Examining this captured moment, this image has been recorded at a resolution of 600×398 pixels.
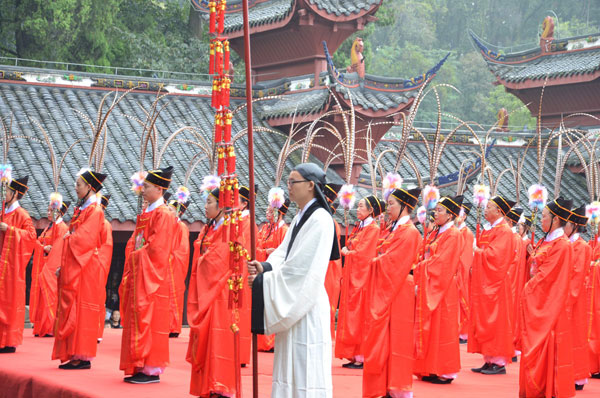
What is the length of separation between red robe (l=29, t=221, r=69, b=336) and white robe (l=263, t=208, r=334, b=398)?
635 cm

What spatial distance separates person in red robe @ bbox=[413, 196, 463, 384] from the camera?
7.97m

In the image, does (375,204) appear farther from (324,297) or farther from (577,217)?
(324,297)

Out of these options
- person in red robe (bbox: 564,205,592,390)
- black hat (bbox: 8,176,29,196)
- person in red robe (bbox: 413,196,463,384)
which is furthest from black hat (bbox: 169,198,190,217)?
person in red robe (bbox: 564,205,592,390)

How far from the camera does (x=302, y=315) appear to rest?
4.98 metres

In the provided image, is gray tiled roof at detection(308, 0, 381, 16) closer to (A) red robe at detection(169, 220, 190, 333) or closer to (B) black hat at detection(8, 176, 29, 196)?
(A) red robe at detection(169, 220, 190, 333)

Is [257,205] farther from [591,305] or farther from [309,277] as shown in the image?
[309,277]

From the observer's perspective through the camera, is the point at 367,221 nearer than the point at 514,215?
Yes

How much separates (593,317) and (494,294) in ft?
3.35

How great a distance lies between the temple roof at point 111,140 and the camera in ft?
41.9

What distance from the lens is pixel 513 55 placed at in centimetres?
1905

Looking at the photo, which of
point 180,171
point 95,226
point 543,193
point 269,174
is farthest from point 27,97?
point 543,193

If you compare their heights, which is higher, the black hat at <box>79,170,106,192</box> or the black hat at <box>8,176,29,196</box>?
the black hat at <box>8,176,29,196</box>

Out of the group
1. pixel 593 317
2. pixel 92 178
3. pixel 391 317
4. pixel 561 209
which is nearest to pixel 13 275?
pixel 92 178

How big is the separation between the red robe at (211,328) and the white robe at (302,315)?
159 cm
